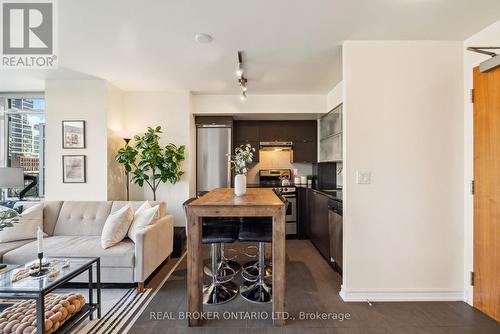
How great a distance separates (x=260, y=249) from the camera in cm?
235

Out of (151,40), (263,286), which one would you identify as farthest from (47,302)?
Answer: (151,40)

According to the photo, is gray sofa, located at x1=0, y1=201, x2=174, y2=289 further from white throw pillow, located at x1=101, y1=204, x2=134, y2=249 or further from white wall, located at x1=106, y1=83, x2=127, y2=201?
white wall, located at x1=106, y1=83, x2=127, y2=201

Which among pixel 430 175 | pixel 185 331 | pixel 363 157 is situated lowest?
pixel 185 331

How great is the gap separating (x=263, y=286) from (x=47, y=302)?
1.82m

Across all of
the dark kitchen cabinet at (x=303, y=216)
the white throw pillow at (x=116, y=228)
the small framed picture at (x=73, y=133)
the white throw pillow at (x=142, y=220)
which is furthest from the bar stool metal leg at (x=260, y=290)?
the small framed picture at (x=73, y=133)

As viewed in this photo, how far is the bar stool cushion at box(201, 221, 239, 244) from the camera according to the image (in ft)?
7.21

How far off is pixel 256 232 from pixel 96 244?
6.00ft

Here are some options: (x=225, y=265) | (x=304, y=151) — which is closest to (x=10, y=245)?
(x=225, y=265)

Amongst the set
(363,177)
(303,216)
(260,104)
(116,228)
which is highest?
(260,104)

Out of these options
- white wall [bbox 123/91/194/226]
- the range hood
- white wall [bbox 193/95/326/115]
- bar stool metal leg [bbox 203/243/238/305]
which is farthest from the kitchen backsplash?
bar stool metal leg [bbox 203/243/238/305]

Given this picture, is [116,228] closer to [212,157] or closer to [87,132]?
[87,132]

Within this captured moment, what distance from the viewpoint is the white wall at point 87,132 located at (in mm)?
3449

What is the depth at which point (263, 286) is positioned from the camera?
237cm

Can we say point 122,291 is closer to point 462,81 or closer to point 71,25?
point 71,25
